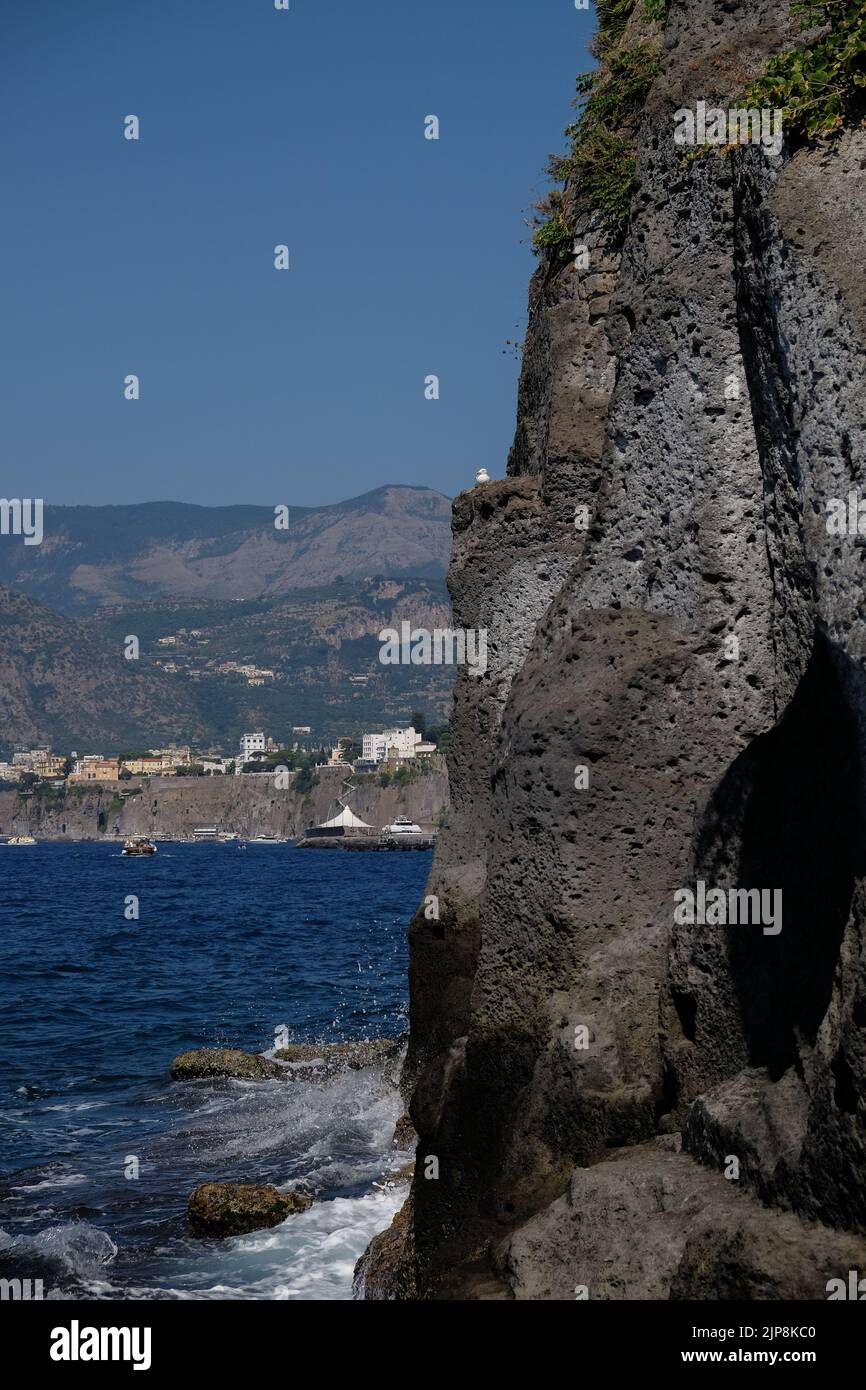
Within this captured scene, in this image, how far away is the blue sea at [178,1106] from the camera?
14594 mm

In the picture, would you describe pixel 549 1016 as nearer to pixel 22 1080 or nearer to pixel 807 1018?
pixel 807 1018

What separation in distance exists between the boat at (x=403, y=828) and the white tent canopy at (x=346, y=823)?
3.18m

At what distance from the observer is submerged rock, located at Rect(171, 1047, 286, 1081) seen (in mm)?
24938

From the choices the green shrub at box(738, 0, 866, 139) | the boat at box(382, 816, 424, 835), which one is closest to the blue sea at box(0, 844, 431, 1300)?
the green shrub at box(738, 0, 866, 139)

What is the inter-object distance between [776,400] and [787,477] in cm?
42

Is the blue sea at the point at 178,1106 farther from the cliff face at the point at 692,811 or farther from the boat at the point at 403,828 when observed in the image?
the boat at the point at 403,828

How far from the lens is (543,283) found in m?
15.3

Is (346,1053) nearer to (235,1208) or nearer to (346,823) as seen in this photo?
(235,1208)

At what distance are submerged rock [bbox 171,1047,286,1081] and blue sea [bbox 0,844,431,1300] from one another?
48cm
